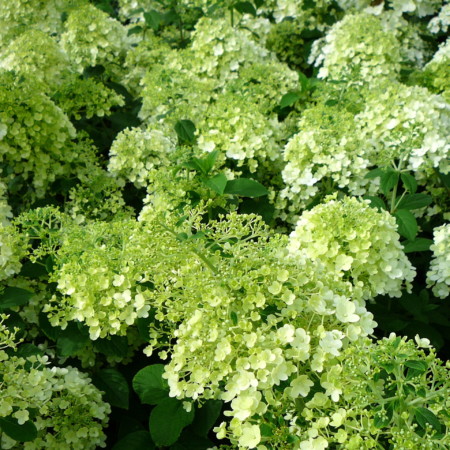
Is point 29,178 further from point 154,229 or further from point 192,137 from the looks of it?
point 154,229

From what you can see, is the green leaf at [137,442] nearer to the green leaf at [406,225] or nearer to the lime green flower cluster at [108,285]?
the lime green flower cluster at [108,285]

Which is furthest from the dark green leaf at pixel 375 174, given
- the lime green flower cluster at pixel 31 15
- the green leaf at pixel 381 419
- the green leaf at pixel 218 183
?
the lime green flower cluster at pixel 31 15

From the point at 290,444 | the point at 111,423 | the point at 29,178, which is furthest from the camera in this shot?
the point at 29,178

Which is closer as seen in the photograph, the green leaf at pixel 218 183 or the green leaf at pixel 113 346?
the green leaf at pixel 113 346

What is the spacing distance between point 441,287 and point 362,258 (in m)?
0.66

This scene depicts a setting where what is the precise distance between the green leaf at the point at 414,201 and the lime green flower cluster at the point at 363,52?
0.82 meters

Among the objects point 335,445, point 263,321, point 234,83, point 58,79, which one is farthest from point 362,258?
point 58,79

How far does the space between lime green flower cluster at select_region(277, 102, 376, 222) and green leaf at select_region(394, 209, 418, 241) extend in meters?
0.19

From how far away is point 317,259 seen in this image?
1.62 m

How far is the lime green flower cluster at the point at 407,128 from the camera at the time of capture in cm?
214

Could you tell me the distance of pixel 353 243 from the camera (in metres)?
1.64

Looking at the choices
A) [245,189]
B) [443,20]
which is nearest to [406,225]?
[245,189]

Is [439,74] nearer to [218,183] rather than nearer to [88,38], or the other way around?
[218,183]

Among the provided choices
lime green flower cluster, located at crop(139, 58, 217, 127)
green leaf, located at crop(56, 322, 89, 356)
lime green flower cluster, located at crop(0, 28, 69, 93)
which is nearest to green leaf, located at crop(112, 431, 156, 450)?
green leaf, located at crop(56, 322, 89, 356)
